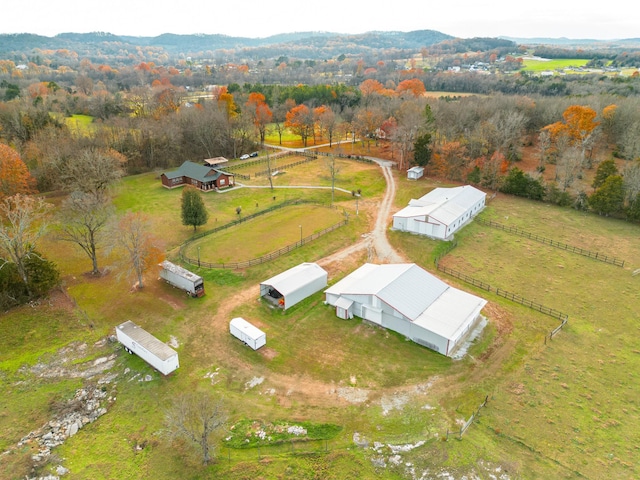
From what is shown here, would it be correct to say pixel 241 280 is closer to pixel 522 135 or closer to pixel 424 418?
pixel 424 418

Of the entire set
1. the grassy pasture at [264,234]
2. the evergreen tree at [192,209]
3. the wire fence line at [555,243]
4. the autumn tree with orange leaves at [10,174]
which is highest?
the autumn tree with orange leaves at [10,174]

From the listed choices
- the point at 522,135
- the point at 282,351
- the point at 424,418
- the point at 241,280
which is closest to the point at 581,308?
the point at 424,418

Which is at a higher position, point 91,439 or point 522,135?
point 522,135

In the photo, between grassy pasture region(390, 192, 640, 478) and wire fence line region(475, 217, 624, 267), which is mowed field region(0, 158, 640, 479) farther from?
wire fence line region(475, 217, 624, 267)

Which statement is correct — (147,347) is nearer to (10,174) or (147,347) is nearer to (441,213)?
(441,213)

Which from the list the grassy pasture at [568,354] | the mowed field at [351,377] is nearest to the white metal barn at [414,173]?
the grassy pasture at [568,354]

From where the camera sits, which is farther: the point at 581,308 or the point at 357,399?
the point at 581,308

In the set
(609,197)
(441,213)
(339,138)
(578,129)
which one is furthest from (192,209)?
(578,129)

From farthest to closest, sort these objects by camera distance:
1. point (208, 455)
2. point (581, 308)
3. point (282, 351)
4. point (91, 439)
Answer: point (581, 308), point (282, 351), point (91, 439), point (208, 455)

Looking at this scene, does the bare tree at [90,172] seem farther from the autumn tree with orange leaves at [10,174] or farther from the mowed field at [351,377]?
the mowed field at [351,377]
